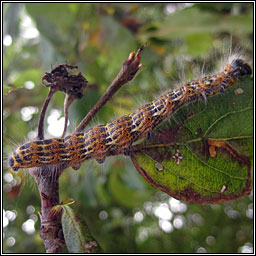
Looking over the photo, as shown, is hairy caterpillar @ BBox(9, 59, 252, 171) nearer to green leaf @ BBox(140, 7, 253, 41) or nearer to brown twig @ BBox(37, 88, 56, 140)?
brown twig @ BBox(37, 88, 56, 140)

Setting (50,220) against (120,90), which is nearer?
(50,220)

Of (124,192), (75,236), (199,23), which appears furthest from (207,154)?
(124,192)

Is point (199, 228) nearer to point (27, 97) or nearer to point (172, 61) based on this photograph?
point (172, 61)

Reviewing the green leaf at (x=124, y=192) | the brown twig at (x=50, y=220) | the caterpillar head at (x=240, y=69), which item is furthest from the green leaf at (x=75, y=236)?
the green leaf at (x=124, y=192)

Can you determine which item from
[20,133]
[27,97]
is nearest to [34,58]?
[27,97]

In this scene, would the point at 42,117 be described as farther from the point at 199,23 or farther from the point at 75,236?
the point at 199,23

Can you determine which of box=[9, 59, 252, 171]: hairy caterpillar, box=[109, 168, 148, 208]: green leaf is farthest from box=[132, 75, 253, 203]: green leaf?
box=[109, 168, 148, 208]: green leaf
